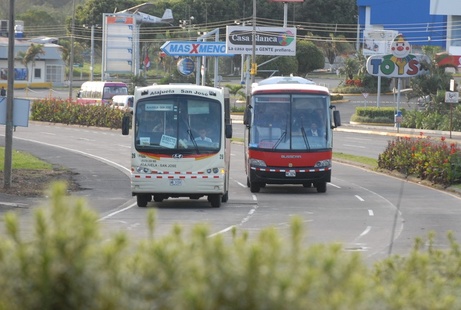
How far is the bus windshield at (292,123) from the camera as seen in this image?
27780 millimetres

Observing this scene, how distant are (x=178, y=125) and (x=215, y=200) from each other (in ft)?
6.54

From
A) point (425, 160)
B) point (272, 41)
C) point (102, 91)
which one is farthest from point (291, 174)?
point (272, 41)

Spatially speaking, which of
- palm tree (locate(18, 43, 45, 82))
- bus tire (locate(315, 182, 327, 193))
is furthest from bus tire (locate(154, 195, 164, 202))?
palm tree (locate(18, 43, 45, 82))

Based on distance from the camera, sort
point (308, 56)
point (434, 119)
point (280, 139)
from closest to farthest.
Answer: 1. point (280, 139)
2. point (434, 119)
3. point (308, 56)

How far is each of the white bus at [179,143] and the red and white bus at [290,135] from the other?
3831mm

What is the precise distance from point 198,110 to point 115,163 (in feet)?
42.9

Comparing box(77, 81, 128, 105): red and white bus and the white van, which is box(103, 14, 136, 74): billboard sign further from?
the white van

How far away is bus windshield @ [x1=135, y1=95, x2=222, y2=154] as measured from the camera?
23.5 meters

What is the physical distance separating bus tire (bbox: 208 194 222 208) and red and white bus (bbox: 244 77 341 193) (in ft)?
13.2

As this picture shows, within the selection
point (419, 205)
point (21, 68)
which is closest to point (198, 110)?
point (419, 205)

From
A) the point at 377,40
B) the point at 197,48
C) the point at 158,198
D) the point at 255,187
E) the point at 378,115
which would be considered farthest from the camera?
the point at 377,40

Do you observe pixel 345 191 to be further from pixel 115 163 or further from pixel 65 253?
pixel 65 253

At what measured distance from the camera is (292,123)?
27938 millimetres

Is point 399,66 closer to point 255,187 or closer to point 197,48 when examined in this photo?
point 197,48
